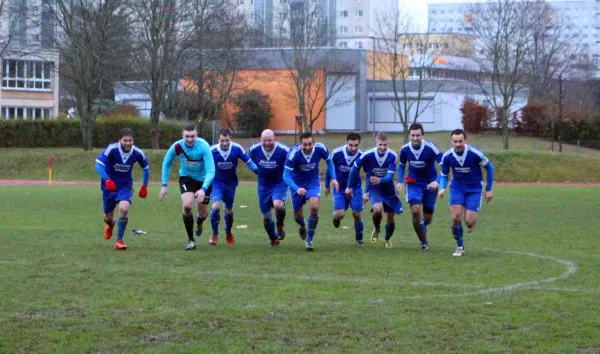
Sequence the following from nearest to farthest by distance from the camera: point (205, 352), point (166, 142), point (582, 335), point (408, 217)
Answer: point (205, 352)
point (582, 335)
point (408, 217)
point (166, 142)

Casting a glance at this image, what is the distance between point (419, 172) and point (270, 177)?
8.36ft

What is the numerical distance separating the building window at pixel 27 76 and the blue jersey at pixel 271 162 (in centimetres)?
5702

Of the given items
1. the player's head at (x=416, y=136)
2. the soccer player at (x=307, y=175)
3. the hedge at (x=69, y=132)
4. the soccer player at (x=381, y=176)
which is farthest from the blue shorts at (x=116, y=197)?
the hedge at (x=69, y=132)

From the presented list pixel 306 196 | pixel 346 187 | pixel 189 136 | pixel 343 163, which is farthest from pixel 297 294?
pixel 343 163

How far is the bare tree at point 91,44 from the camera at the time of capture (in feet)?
162

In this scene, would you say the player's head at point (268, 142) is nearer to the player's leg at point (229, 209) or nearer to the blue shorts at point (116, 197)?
the player's leg at point (229, 209)

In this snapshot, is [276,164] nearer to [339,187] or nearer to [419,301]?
[339,187]

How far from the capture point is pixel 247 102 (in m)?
69.9

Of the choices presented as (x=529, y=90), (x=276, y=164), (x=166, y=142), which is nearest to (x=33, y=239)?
(x=276, y=164)

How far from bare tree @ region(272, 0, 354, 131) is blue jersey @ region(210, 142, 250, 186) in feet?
148

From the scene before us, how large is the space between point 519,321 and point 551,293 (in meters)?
1.86

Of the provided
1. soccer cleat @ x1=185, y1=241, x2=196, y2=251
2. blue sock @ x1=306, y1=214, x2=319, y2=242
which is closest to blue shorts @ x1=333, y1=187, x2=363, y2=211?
blue sock @ x1=306, y1=214, x2=319, y2=242

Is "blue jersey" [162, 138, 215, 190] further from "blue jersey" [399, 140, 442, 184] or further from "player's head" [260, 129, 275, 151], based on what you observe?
"blue jersey" [399, 140, 442, 184]

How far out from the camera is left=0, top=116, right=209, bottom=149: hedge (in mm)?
58916
